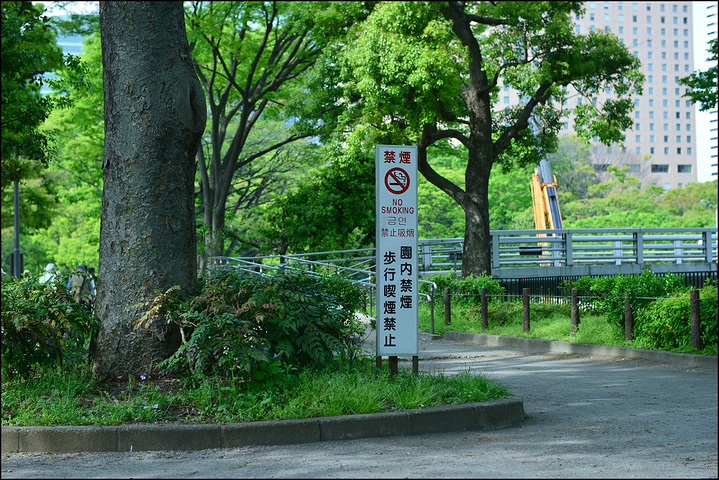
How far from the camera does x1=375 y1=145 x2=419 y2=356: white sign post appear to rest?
6.75 metres

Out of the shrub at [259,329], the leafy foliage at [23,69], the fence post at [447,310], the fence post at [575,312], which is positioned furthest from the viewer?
the fence post at [447,310]

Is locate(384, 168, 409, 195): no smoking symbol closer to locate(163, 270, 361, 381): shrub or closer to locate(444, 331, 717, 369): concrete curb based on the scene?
locate(163, 270, 361, 381): shrub

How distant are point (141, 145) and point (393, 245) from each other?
8.65ft

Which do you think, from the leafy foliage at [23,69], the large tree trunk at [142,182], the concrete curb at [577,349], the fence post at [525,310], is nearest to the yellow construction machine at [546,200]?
the fence post at [525,310]

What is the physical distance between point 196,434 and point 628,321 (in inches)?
318

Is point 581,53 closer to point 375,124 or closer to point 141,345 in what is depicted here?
point 375,124

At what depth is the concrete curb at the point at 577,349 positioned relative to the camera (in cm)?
947

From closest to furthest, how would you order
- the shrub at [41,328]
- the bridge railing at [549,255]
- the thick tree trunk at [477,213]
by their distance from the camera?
the shrub at [41,328], the thick tree trunk at [477,213], the bridge railing at [549,255]

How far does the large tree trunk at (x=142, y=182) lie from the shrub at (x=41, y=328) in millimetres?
232

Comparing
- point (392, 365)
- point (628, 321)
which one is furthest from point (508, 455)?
point (628, 321)

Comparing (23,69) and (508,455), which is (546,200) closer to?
(23,69)

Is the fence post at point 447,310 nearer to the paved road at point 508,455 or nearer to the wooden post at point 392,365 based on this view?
the paved road at point 508,455

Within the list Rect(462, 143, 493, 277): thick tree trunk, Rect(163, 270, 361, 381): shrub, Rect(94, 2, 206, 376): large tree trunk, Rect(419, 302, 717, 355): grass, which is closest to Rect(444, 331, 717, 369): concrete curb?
Rect(419, 302, 717, 355): grass

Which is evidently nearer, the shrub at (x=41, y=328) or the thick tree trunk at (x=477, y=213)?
the shrub at (x=41, y=328)
